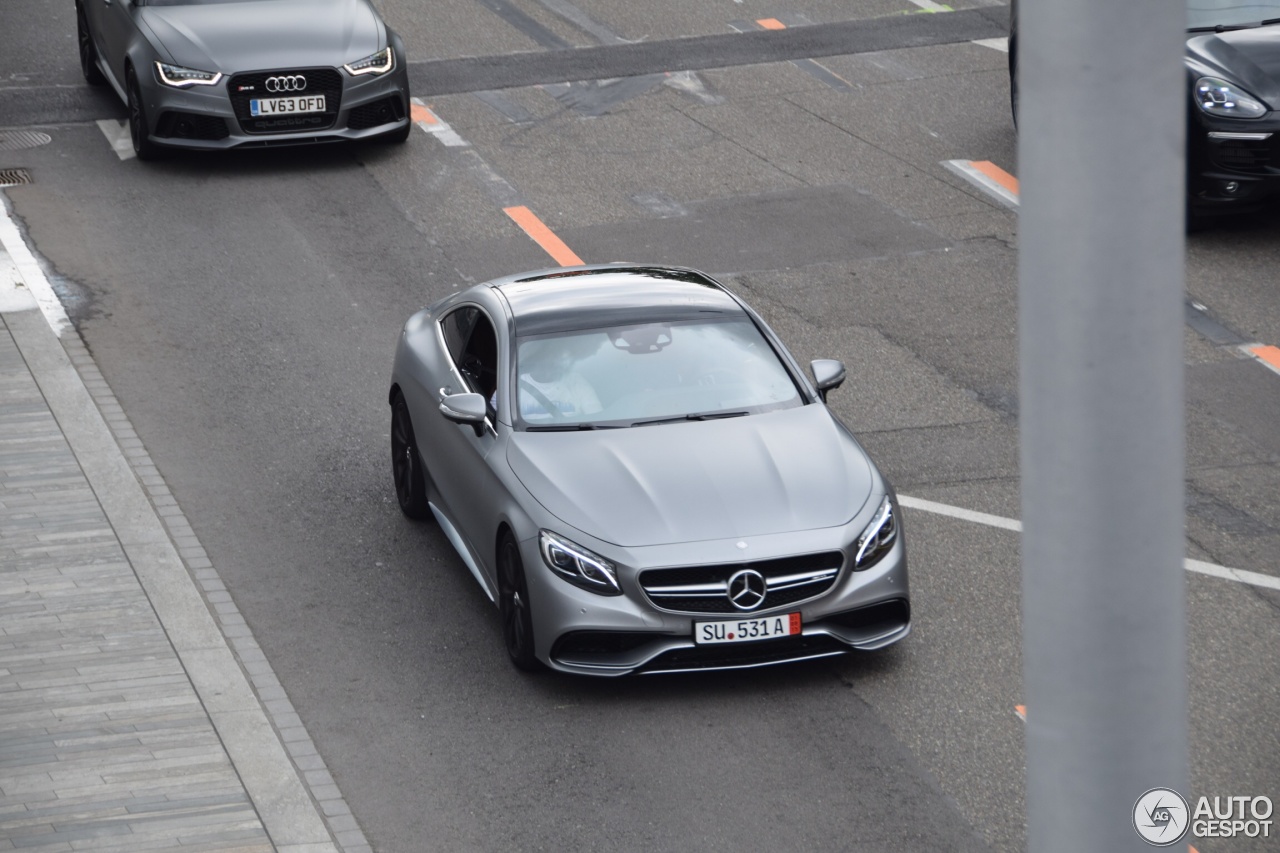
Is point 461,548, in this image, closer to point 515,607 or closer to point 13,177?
point 515,607

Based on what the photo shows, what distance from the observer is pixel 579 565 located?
304 inches

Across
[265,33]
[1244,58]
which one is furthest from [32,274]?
[1244,58]

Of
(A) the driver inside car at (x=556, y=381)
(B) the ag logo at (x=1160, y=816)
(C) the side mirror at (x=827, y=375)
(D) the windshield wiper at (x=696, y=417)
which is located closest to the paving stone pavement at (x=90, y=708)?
(A) the driver inside car at (x=556, y=381)

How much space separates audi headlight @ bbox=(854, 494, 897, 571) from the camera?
786 centimetres

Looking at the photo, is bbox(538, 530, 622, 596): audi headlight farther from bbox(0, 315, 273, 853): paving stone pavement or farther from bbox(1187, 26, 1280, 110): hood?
bbox(1187, 26, 1280, 110): hood

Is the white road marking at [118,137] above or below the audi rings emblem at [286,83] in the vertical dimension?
below

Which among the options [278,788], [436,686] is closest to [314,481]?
[436,686]

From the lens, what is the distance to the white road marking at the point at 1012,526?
9000 mm

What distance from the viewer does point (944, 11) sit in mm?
20844

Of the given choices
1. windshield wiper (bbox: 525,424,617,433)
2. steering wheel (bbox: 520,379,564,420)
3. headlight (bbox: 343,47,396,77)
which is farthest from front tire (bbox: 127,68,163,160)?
windshield wiper (bbox: 525,424,617,433)

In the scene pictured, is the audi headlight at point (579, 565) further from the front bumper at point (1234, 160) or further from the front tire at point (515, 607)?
the front bumper at point (1234, 160)

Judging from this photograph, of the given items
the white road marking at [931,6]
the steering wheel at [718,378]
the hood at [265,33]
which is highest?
the hood at [265,33]

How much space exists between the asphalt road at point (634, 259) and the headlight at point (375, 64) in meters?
0.86

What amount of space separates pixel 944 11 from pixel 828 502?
1415 cm
